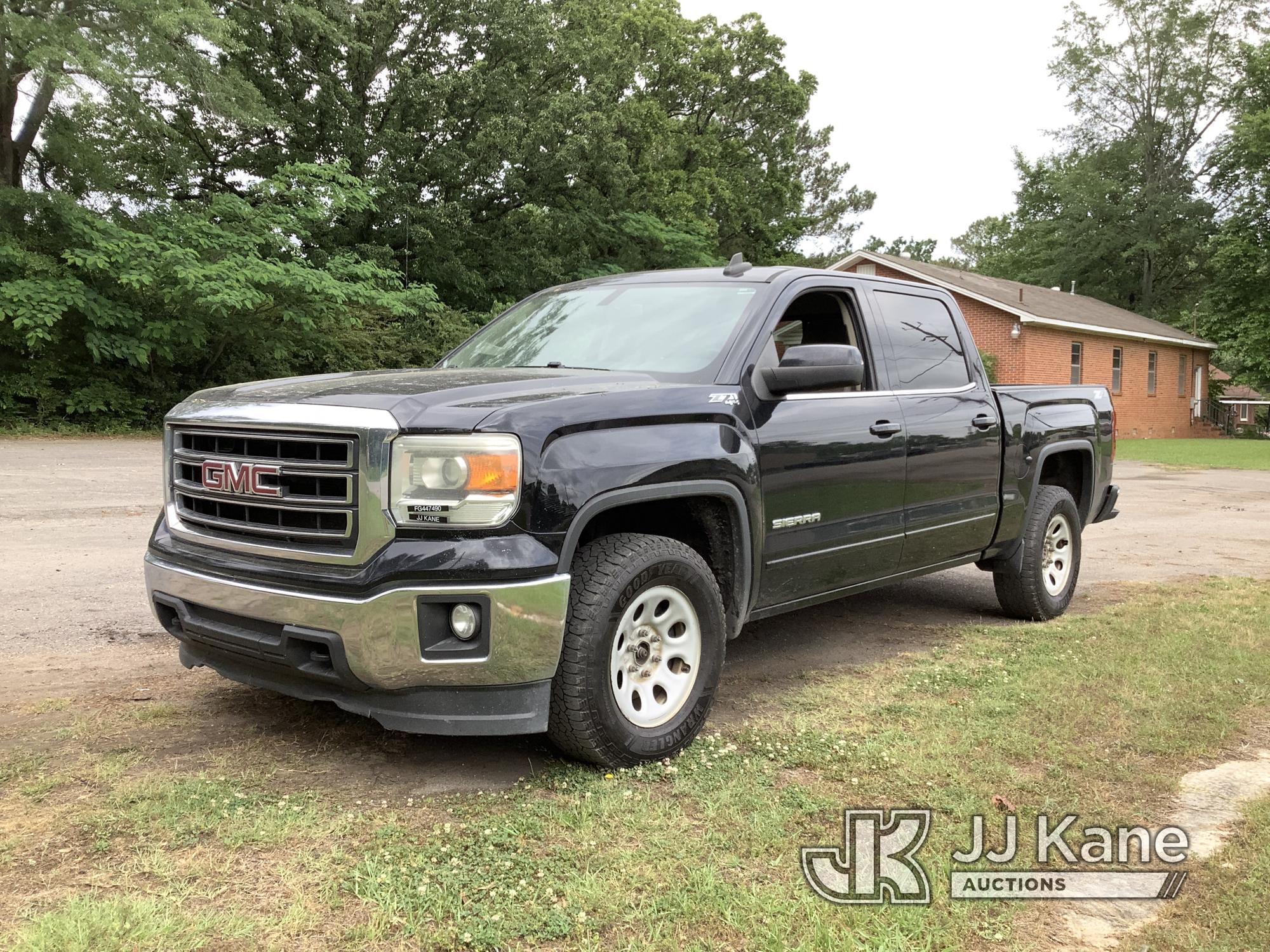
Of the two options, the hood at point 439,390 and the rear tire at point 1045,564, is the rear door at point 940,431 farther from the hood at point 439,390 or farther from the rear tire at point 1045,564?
the hood at point 439,390

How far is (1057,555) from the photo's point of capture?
6.44 metres

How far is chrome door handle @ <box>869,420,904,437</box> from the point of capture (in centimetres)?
473

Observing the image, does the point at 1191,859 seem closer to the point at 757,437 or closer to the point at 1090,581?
the point at 757,437

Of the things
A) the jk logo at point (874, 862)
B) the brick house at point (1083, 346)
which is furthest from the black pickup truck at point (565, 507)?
the brick house at point (1083, 346)

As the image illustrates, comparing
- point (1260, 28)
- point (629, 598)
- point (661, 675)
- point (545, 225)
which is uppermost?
point (1260, 28)

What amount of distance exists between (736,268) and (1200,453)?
81.7ft

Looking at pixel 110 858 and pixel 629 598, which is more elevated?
pixel 629 598

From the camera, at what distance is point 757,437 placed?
13.4ft

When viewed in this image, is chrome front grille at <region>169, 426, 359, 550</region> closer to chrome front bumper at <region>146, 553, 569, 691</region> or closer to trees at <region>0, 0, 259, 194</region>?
chrome front bumper at <region>146, 553, 569, 691</region>

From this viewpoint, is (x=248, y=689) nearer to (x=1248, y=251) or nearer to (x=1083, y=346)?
(x=1083, y=346)

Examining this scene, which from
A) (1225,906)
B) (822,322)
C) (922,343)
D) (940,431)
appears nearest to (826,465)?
(822,322)

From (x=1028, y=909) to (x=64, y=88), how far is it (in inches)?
776

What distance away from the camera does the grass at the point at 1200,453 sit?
21484 millimetres

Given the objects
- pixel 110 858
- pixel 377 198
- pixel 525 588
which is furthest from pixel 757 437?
pixel 377 198
